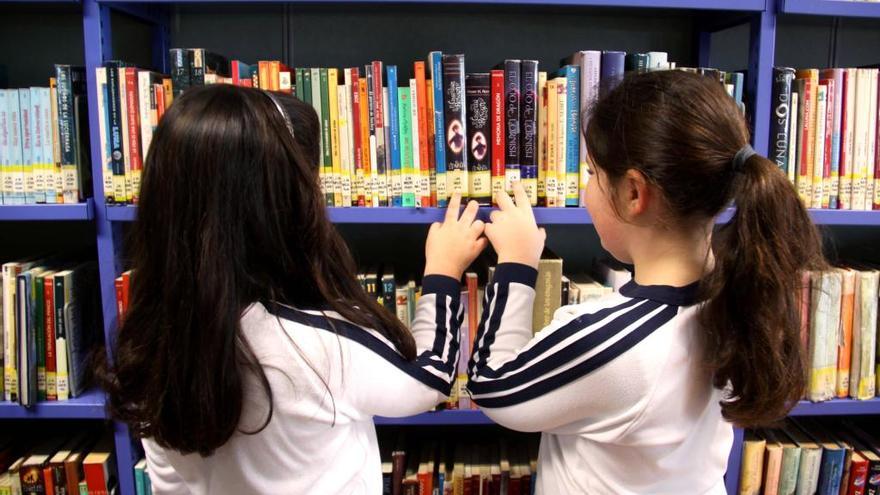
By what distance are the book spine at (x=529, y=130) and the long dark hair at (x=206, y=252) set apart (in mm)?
529

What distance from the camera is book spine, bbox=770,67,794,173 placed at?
4.09ft

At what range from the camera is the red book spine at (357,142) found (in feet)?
3.91

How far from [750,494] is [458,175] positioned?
3.08ft

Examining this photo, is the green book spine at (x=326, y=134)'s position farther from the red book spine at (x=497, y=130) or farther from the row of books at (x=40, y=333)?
the row of books at (x=40, y=333)

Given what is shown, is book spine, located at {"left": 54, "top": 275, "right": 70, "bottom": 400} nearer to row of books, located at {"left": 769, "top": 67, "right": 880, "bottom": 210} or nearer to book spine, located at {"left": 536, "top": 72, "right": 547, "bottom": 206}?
book spine, located at {"left": 536, "top": 72, "right": 547, "bottom": 206}

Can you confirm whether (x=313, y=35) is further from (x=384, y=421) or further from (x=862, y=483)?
(x=862, y=483)

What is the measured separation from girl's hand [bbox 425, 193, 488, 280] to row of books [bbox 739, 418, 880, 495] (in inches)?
30.6

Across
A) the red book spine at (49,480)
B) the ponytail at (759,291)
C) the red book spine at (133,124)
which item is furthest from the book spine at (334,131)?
the red book spine at (49,480)

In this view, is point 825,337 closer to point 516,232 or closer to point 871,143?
point 871,143

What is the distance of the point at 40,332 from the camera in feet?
4.17

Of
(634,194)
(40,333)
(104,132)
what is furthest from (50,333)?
(634,194)

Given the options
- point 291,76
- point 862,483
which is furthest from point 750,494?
point 291,76

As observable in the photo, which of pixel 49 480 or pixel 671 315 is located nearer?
pixel 671 315

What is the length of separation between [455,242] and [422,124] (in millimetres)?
240
